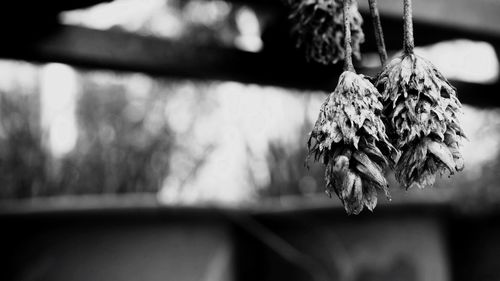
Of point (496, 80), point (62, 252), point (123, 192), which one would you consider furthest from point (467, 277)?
point (62, 252)

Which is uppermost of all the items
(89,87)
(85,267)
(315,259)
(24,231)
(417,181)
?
(417,181)

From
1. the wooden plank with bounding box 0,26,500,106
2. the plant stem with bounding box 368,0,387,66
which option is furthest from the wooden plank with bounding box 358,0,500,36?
the plant stem with bounding box 368,0,387,66

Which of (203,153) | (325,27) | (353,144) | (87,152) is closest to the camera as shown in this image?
(353,144)

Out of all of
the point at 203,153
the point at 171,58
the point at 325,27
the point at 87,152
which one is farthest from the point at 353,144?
the point at 203,153

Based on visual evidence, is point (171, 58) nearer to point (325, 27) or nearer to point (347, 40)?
point (325, 27)

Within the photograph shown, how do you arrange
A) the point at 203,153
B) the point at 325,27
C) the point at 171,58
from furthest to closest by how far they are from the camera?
1. the point at 203,153
2. the point at 171,58
3. the point at 325,27

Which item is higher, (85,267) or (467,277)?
(85,267)

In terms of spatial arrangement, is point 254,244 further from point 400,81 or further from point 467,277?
point 400,81
